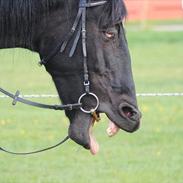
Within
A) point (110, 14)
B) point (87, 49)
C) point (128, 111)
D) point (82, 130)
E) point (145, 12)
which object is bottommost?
point (145, 12)

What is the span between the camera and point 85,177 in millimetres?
7457

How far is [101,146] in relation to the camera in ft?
29.3

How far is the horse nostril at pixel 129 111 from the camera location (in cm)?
411

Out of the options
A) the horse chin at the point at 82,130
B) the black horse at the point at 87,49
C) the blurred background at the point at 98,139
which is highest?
the black horse at the point at 87,49

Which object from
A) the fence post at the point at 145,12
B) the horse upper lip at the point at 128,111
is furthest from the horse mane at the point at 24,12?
the fence post at the point at 145,12

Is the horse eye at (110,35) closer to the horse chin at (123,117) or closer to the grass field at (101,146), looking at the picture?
the horse chin at (123,117)

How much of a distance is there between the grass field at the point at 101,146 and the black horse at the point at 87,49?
319 millimetres

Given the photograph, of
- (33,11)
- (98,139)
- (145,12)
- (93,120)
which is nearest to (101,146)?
(98,139)

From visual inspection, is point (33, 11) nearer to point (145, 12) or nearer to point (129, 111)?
point (129, 111)

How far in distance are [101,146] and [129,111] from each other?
15.8 ft

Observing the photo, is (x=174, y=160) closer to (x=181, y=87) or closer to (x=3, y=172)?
(x=3, y=172)

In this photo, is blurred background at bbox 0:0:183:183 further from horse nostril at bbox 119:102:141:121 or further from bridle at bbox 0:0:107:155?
horse nostril at bbox 119:102:141:121

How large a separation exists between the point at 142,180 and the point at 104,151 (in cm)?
141

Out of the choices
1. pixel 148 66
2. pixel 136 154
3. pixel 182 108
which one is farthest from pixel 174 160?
pixel 148 66
